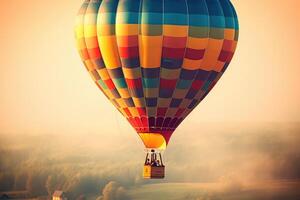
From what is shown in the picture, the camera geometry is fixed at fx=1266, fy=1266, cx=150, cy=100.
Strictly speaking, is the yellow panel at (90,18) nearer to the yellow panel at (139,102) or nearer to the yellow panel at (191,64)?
the yellow panel at (139,102)

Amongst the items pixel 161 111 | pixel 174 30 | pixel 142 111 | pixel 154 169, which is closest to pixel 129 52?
pixel 174 30

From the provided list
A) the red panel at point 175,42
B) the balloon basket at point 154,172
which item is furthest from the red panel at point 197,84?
the balloon basket at point 154,172

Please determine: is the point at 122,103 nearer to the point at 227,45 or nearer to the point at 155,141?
the point at 155,141

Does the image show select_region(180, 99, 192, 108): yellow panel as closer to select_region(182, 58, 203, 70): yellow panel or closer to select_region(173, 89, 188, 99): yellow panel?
select_region(173, 89, 188, 99): yellow panel

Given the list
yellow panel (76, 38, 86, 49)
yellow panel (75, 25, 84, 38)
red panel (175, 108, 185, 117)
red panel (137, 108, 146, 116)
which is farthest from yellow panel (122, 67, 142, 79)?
yellow panel (75, 25, 84, 38)

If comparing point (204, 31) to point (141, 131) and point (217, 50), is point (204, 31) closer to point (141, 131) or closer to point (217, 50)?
point (217, 50)
